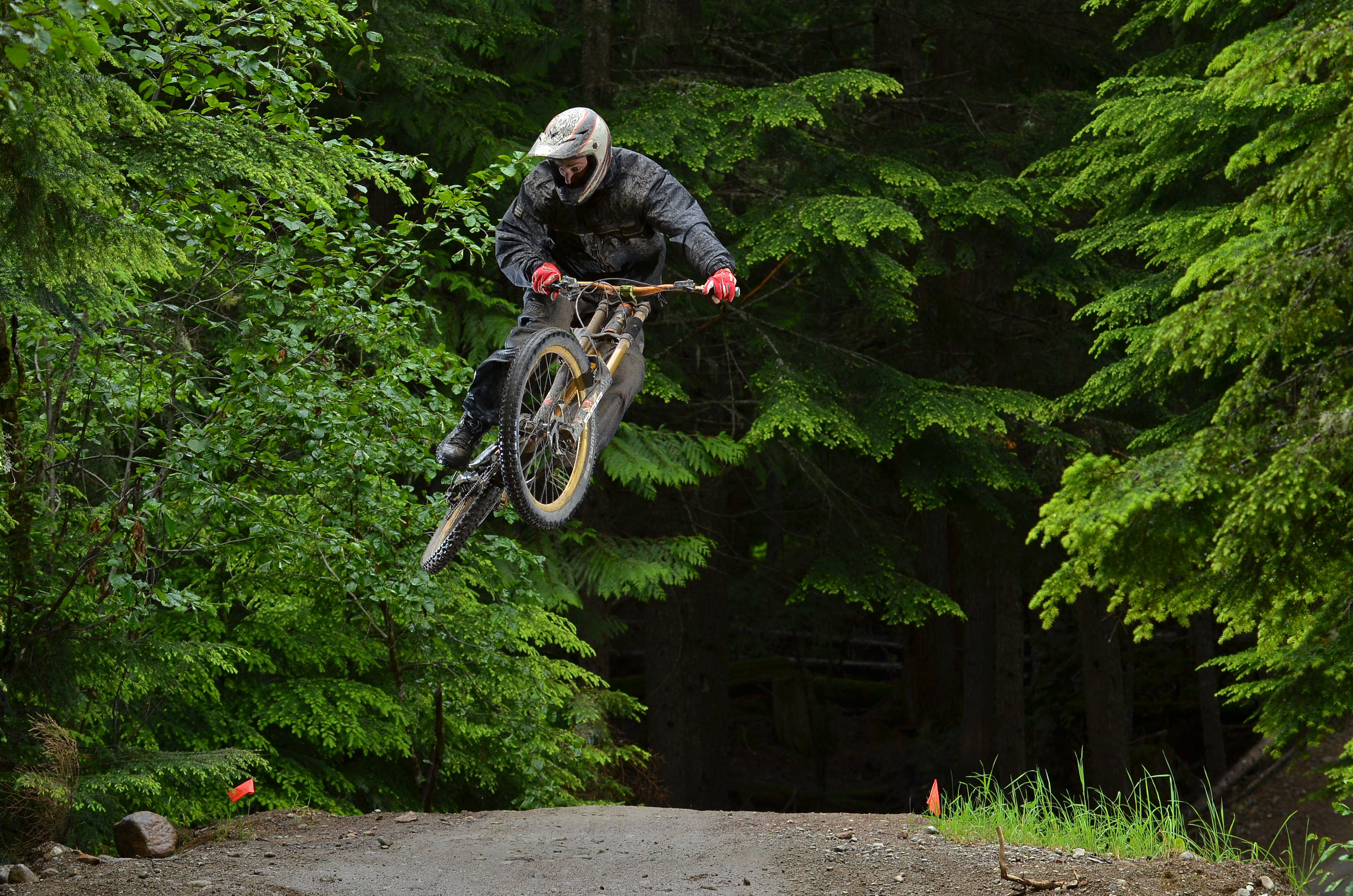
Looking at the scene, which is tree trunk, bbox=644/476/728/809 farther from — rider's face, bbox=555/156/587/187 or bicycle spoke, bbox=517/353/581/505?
rider's face, bbox=555/156/587/187

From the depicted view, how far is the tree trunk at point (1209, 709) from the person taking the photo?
45.6 feet

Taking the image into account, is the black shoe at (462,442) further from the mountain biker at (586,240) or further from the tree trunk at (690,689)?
the tree trunk at (690,689)

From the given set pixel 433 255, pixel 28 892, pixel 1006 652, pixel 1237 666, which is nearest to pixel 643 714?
pixel 1006 652

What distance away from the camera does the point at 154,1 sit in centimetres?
440

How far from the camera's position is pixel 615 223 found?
5551 millimetres

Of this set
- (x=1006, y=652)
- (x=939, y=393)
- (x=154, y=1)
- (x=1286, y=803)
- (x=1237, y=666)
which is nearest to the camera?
(x=154, y=1)

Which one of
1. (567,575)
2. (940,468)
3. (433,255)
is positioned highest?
(433,255)

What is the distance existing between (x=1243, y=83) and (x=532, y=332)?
318 centimetres

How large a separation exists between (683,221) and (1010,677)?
1068cm

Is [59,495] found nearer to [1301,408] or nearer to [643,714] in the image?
[1301,408]

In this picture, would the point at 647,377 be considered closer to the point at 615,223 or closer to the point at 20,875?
the point at 615,223

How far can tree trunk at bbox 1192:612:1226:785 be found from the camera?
1391cm

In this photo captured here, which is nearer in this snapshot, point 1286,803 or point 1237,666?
point 1237,666

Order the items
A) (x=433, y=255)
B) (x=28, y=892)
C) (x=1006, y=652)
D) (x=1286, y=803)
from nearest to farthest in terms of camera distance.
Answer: (x=28, y=892) → (x=433, y=255) → (x=1286, y=803) → (x=1006, y=652)
